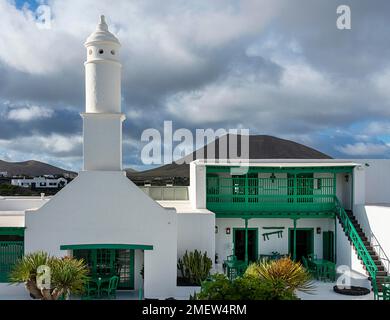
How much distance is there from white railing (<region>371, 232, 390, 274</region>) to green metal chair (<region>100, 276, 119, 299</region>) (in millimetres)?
10609

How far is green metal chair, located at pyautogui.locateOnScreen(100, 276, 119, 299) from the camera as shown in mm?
14132

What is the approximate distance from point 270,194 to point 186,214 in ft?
17.6

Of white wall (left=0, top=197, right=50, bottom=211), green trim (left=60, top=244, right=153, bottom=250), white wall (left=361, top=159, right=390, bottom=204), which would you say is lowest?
green trim (left=60, top=244, right=153, bottom=250)

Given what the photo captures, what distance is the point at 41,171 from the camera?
160 ft

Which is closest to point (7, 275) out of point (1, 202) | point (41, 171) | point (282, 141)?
point (1, 202)

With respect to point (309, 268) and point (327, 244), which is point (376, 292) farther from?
point (327, 244)

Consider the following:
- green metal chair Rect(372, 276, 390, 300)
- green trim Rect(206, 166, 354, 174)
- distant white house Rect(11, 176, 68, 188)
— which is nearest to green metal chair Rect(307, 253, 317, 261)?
green metal chair Rect(372, 276, 390, 300)

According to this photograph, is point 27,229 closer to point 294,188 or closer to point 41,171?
point 294,188

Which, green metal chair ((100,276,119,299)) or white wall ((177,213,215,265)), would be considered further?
white wall ((177,213,215,265))

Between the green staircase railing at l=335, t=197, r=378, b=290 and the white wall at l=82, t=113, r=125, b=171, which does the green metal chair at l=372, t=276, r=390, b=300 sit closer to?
the green staircase railing at l=335, t=197, r=378, b=290

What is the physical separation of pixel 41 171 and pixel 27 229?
36.9m

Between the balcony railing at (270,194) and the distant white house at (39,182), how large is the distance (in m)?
18.6
